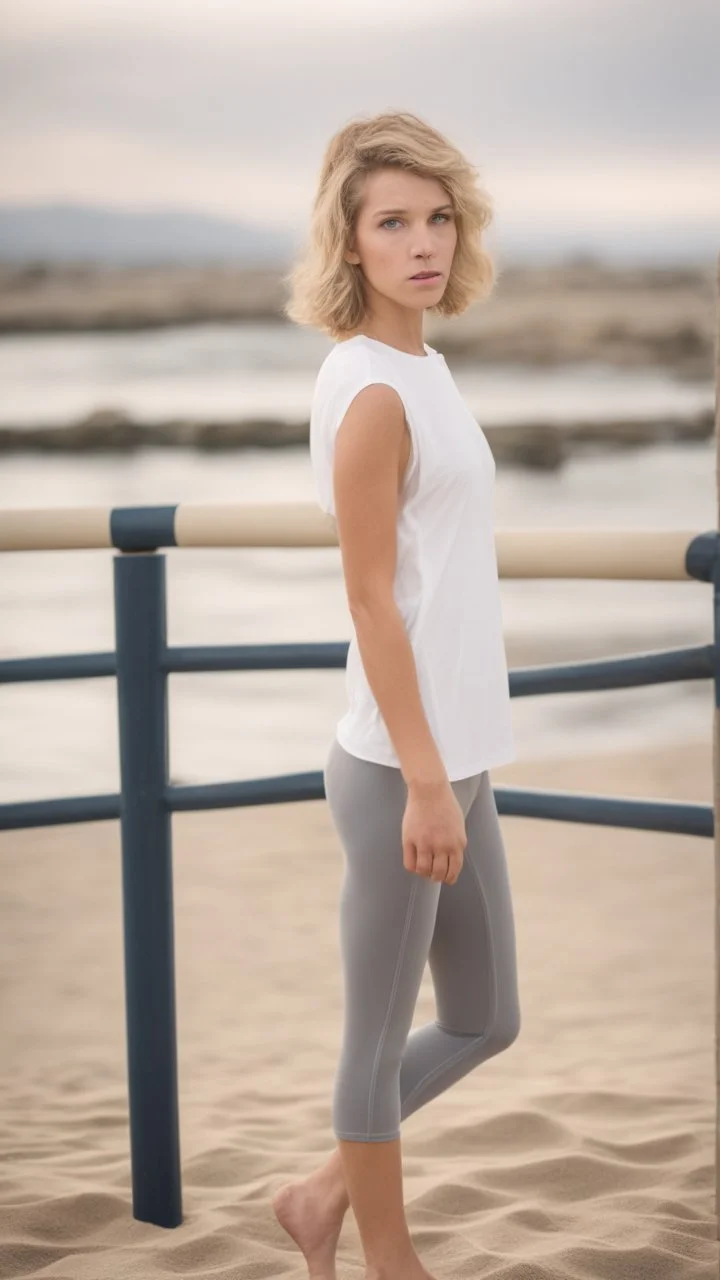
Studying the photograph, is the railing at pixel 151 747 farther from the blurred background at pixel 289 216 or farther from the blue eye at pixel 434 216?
the blurred background at pixel 289 216

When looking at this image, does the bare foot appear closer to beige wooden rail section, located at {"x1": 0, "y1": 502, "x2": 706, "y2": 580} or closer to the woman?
the woman

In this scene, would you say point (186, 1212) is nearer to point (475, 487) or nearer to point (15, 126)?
point (475, 487)

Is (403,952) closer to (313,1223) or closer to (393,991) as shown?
(393,991)

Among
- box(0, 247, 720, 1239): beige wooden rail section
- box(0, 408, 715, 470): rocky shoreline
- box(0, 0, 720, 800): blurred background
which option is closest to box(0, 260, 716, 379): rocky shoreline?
box(0, 0, 720, 800): blurred background

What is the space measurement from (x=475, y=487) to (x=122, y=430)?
19524 millimetres

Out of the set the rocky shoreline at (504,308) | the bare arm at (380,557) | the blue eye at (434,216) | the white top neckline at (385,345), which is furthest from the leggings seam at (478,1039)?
the rocky shoreline at (504,308)

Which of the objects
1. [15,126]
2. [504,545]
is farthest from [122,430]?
[504,545]

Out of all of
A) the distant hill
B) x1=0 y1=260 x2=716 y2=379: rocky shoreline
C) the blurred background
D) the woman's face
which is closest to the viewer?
the woman's face

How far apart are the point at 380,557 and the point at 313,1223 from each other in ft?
2.49

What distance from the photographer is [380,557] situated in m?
1.30

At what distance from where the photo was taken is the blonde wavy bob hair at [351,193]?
1386 mm

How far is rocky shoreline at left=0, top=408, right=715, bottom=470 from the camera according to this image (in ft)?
64.4

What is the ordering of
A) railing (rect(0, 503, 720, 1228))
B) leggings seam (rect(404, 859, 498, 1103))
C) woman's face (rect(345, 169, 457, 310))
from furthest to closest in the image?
1. railing (rect(0, 503, 720, 1228))
2. leggings seam (rect(404, 859, 498, 1103))
3. woman's face (rect(345, 169, 457, 310))

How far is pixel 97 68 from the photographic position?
22.5 meters
